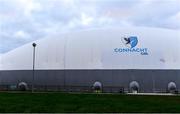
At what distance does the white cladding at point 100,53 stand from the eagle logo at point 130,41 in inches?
21.6

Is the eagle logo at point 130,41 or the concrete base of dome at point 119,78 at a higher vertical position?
the eagle logo at point 130,41

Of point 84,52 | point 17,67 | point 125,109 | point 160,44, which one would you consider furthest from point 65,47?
point 125,109

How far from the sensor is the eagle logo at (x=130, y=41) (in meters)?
59.6

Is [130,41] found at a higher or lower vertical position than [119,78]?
higher

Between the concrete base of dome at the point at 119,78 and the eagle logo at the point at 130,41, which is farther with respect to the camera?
the eagle logo at the point at 130,41

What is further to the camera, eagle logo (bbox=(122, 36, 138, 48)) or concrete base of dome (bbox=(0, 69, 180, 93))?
eagle logo (bbox=(122, 36, 138, 48))

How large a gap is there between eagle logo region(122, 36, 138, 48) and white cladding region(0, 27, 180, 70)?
1.80ft

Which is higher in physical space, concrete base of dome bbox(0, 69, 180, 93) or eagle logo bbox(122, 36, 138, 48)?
eagle logo bbox(122, 36, 138, 48)

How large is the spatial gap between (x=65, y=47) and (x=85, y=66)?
5.57 meters

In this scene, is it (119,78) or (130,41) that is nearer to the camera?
(119,78)

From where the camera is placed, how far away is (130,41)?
60000 millimetres

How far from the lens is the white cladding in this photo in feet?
192

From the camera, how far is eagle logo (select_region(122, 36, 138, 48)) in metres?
59.6

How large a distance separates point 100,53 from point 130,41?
16.0 ft
